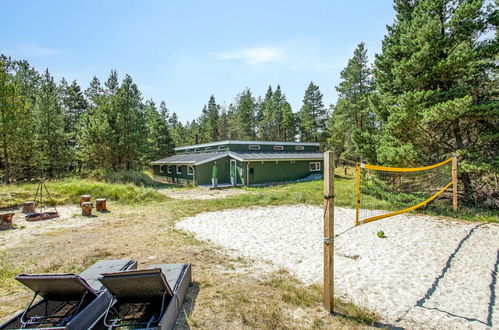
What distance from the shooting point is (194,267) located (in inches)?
201

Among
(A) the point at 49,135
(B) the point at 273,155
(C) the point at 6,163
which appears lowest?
(B) the point at 273,155

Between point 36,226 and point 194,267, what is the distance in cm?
698

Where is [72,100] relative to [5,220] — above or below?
above

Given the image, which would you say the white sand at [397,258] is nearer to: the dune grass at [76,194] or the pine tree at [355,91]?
the dune grass at [76,194]

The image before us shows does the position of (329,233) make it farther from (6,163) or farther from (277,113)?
(277,113)

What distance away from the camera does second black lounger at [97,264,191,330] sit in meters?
2.85

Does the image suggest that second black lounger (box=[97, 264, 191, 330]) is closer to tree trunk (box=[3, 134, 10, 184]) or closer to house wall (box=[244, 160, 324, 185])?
house wall (box=[244, 160, 324, 185])

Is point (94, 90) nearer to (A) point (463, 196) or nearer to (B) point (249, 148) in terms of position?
(B) point (249, 148)

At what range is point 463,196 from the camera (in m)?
10.1

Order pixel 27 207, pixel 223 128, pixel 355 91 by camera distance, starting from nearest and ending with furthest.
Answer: pixel 27 207 < pixel 355 91 < pixel 223 128

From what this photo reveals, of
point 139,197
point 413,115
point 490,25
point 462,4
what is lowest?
point 139,197

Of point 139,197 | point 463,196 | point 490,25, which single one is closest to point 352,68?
point 490,25

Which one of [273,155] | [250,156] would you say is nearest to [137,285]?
[250,156]

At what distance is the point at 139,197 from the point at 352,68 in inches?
981
